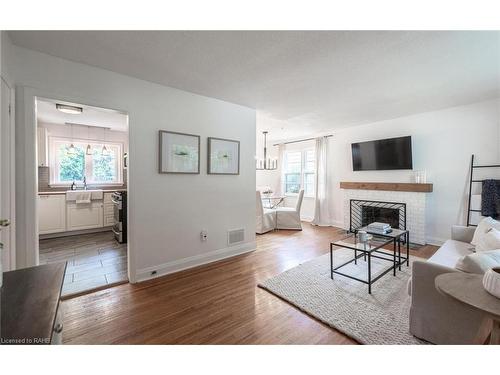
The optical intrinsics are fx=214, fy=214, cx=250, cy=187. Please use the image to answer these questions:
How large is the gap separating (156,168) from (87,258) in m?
1.84

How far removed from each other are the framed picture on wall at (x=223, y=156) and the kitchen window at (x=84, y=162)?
3.29 metres

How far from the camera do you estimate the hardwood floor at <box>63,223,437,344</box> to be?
5.23ft

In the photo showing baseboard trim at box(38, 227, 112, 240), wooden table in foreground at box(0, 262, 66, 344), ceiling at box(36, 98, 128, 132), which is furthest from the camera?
baseboard trim at box(38, 227, 112, 240)

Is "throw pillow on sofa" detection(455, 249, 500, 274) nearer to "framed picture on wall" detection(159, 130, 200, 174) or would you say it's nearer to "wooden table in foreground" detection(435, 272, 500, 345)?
"wooden table in foreground" detection(435, 272, 500, 345)

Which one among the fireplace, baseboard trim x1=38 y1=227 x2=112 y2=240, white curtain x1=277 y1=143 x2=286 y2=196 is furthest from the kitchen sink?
the fireplace

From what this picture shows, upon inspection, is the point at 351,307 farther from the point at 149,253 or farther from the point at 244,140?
the point at 244,140

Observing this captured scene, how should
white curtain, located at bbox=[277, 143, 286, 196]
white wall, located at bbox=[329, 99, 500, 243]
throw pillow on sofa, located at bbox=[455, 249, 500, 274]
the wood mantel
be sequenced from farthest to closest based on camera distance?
white curtain, located at bbox=[277, 143, 286, 196] → the wood mantel → white wall, located at bbox=[329, 99, 500, 243] → throw pillow on sofa, located at bbox=[455, 249, 500, 274]

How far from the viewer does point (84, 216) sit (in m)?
4.42

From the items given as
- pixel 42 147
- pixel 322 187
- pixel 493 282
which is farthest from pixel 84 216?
pixel 493 282

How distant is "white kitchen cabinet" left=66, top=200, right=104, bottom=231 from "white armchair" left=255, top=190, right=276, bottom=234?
337cm

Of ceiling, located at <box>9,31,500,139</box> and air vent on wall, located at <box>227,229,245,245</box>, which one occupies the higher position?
ceiling, located at <box>9,31,500,139</box>

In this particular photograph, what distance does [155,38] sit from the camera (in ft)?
5.67
